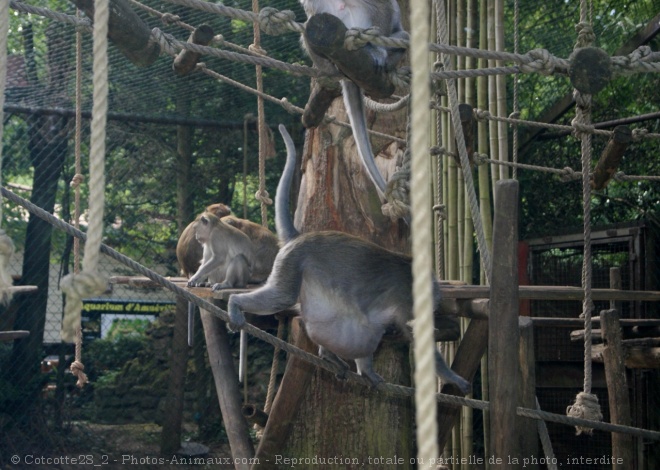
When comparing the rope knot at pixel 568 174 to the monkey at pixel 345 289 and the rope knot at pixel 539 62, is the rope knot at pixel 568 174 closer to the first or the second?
the monkey at pixel 345 289

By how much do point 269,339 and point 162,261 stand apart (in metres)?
5.00

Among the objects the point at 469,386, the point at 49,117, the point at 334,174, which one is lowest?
the point at 469,386

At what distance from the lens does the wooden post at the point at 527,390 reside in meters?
3.12

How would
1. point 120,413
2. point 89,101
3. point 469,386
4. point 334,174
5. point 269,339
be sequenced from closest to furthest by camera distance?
point 269,339, point 469,386, point 334,174, point 89,101, point 120,413

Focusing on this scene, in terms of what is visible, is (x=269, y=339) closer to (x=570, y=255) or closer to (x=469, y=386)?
(x=469, y=386)

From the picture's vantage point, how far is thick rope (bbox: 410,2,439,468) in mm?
833

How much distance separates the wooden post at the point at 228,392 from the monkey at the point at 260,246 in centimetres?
72

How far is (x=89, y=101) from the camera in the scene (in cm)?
625

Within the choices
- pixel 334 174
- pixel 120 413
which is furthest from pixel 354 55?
pixel 120 413

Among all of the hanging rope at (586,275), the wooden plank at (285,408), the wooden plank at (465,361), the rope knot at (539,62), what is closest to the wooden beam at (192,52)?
the rope knot at (539,62)

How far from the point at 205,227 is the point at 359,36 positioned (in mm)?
3254

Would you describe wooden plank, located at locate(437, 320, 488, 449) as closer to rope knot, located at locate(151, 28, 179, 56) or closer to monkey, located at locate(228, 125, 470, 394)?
monkey, located at locate(228, 125, 470, 394)

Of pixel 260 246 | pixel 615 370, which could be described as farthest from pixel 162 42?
pixel 260 246

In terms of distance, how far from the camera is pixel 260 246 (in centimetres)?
571
